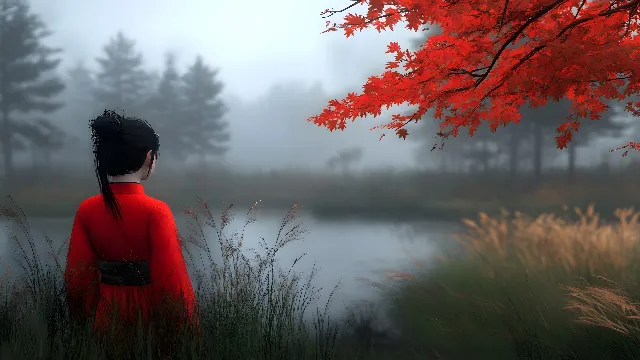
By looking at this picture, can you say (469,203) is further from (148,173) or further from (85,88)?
(85,88)

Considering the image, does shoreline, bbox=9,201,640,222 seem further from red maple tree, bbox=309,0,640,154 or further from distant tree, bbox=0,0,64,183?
red maple tree, bbox=309,0,640,154

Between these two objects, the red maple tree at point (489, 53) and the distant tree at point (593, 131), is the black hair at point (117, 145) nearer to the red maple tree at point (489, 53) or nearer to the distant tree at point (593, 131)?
the red maple tree at point (489, 53)

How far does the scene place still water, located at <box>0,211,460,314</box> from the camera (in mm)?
5453

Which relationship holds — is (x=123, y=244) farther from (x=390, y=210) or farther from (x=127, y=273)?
(x=390, y=210)

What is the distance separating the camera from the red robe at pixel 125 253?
3.20 meters

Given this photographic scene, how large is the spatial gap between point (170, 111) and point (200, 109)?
1.54 metres

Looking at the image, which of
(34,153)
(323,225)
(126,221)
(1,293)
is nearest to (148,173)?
(126,221)

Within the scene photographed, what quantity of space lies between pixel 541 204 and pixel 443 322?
696 inches

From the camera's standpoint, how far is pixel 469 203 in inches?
886

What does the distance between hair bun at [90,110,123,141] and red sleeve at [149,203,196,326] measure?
0.55 meters

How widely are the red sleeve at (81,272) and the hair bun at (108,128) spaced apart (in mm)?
504

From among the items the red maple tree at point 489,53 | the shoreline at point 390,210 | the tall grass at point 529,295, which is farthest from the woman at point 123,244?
the shoreline at point 390,210

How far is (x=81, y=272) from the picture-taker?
10.9 feet

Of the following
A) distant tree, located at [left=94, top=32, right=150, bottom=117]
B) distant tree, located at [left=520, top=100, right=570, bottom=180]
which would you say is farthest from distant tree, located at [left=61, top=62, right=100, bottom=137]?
distant tree, located at [left=520, top=100, right=570, bottom=180]
